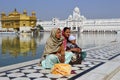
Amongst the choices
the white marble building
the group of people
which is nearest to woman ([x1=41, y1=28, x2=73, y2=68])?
the group of people

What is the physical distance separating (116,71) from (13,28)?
2206 inches

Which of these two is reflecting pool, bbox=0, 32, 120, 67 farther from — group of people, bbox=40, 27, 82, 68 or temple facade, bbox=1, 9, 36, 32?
temple facade, bbox=1, 9, 36, 32

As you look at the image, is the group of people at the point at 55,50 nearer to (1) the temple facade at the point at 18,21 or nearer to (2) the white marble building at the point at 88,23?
(1) the temple facade at the point at 18,21

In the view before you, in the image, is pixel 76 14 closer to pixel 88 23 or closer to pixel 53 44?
pixel 88 23

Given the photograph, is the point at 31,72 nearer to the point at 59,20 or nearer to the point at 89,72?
the point at 89,72

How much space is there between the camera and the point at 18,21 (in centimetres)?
5656

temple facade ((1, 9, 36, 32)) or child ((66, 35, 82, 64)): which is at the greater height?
temple facade ((1, 9, 36, 32))

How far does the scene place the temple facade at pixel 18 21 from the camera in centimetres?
5678

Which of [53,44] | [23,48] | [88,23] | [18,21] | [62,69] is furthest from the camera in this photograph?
[88,23]

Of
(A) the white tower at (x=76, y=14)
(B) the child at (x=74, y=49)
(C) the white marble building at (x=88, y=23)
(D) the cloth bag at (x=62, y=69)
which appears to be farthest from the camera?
(A) the white tower at (x=76, y=14)

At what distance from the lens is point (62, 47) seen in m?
4.90

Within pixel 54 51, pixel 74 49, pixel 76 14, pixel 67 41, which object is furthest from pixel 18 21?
pixel 54 51

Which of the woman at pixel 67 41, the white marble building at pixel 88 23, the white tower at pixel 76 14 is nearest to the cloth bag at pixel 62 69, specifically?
the woman at pixel 67 41

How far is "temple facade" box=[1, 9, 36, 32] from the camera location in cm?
5678
